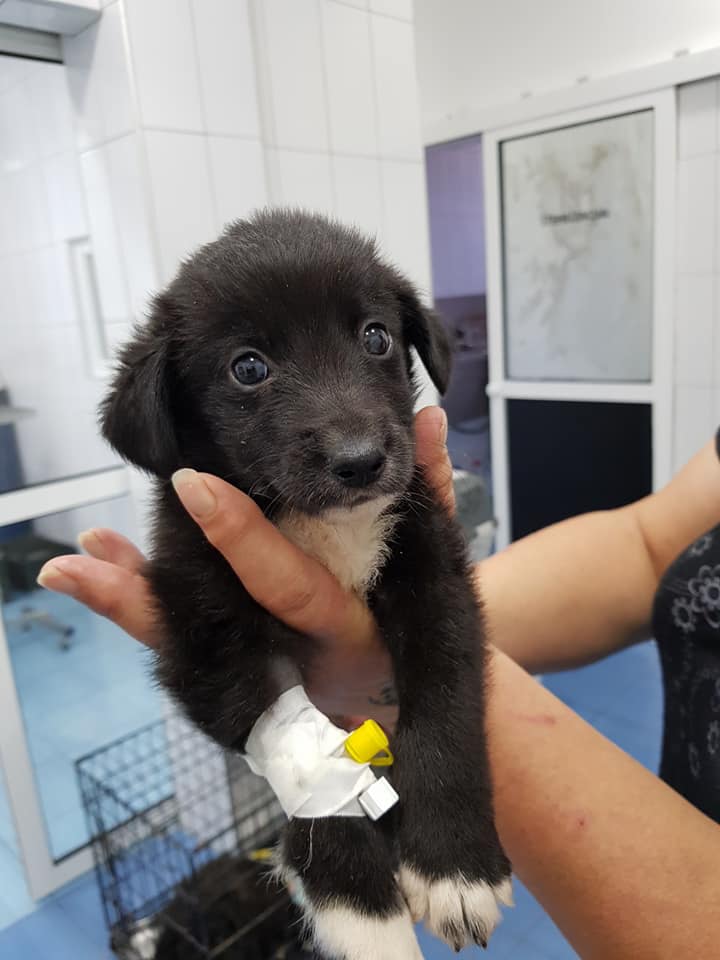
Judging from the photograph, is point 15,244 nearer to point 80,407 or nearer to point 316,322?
point 80,407

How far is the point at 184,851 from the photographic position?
6.24 feet

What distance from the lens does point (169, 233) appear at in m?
1.81

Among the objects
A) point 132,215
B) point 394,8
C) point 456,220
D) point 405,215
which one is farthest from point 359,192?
point 456,220

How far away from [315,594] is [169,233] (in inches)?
50.6

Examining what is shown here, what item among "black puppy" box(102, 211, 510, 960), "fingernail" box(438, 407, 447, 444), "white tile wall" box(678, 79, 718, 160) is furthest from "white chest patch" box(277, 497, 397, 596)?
"white tile wall" box(678, 79, 718, 160)

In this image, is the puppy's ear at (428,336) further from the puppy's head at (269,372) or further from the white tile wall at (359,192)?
the white tile wall at (359,192)

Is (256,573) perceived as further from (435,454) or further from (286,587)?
(435,454)

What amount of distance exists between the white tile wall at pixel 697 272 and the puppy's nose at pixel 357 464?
2761mm

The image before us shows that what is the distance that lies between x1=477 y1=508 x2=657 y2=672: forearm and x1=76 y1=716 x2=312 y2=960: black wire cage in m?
0.86

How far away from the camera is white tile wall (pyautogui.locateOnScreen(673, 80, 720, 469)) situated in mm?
2934

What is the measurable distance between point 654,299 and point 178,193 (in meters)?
2.20

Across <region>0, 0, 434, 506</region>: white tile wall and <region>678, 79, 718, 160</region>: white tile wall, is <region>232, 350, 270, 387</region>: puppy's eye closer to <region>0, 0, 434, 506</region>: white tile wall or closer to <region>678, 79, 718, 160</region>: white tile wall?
<region>0, 0, 434, 506</region>: white tile wall

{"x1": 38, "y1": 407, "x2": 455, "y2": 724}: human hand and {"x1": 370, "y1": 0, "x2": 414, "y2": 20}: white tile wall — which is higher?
{"x1": 370, "y1": 0, "x2": 414, "y2": 20}: white tile wall

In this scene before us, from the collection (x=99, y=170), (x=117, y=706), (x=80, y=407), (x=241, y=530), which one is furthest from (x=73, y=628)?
(x=241, y=530)
